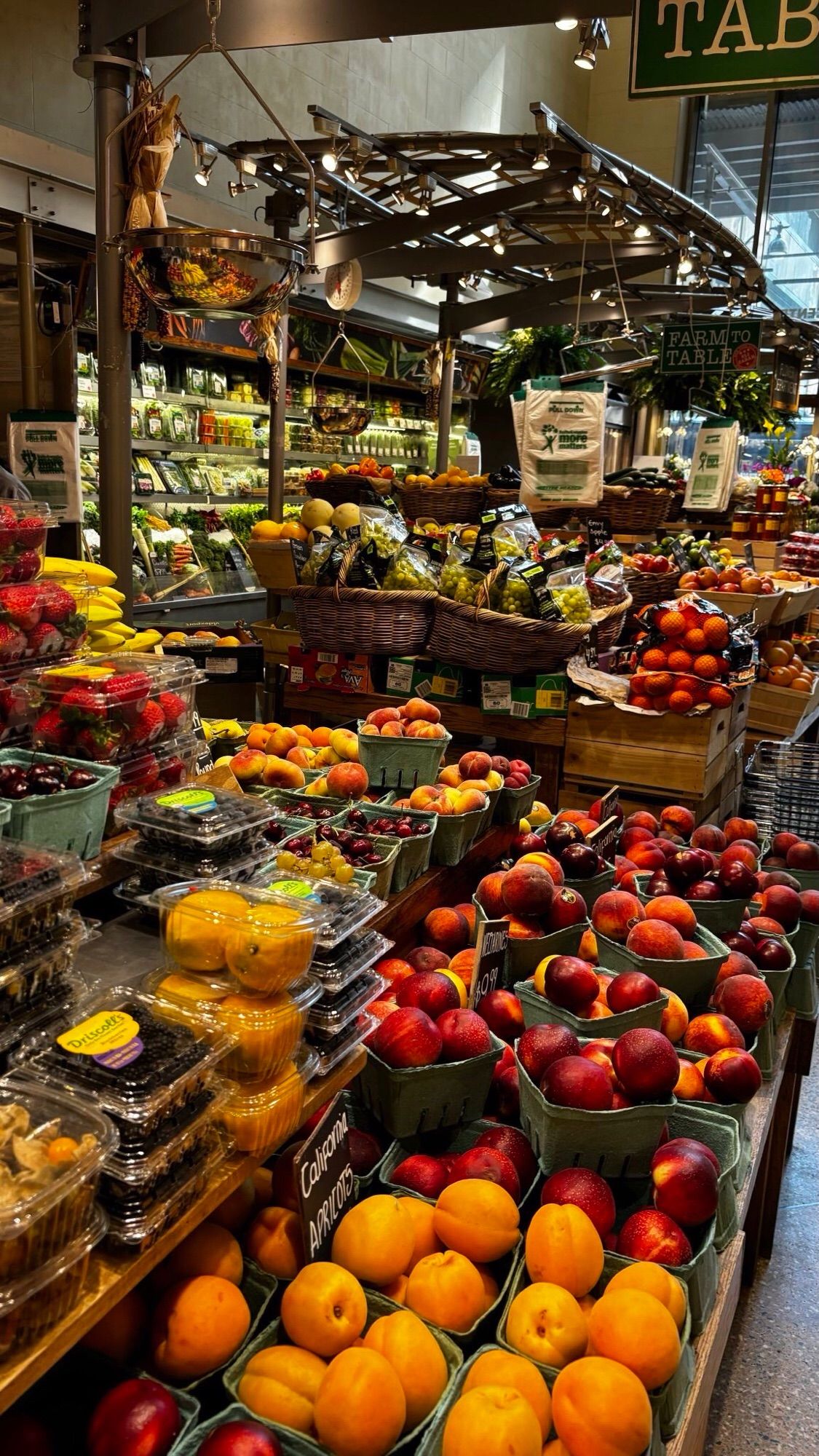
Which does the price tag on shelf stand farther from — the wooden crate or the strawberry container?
the wooden crate

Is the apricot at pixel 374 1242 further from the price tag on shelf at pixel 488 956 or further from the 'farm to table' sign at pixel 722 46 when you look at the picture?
the 'farm to table' sign at pixel 722 46

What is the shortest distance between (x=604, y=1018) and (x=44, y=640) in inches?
45.7

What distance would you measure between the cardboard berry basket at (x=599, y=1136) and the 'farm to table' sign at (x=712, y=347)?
781cm

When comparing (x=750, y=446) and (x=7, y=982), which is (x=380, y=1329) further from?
(x=750, y=446)

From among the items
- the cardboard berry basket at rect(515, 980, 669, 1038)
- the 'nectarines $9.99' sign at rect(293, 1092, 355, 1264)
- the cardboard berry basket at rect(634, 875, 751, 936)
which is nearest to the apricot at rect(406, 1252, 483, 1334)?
the 'nectarines $9.99' sign at rect(293, 1092, 355, 1264)

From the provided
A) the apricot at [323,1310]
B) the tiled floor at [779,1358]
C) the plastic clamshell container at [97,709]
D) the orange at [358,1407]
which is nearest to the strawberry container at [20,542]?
the plastic clamshell container at [97,709]

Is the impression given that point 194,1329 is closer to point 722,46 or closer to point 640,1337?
point 640,1337

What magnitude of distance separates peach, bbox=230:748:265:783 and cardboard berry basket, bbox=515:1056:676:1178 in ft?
3.78

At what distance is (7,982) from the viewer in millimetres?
1195

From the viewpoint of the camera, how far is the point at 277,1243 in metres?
1.40

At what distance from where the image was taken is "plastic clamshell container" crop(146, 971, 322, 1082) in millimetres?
1276

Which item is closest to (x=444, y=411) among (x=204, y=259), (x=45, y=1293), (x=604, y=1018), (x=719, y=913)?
(x=204, y=259)

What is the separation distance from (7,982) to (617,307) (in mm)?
7951

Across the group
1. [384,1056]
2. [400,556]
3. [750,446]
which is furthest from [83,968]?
[750,446]
